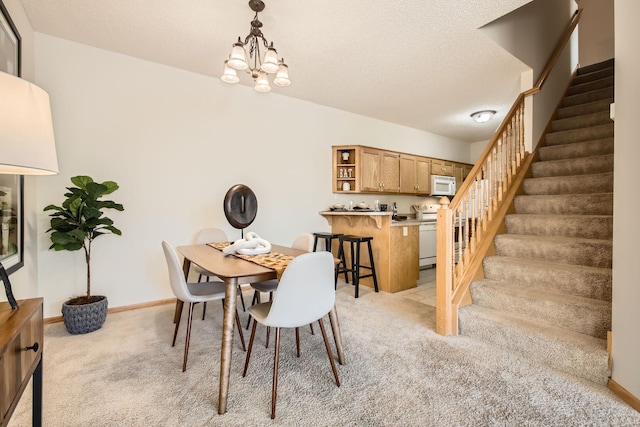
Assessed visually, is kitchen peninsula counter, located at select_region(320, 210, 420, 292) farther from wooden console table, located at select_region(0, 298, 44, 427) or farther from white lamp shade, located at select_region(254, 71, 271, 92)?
wooden console table, located at select_region(0, 298, 44, 427)

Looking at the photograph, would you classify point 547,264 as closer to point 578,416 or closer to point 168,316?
point 578,416

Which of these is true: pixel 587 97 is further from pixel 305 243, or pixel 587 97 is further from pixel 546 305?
pixel 305 243

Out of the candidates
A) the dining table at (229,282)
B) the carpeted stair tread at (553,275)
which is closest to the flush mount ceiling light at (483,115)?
the carpeted stair tread at (553,275)

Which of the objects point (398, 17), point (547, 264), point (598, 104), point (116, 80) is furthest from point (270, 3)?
point (598, 104)

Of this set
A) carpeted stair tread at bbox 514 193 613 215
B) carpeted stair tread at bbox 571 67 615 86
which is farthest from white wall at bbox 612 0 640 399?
carpeted stair tread at bbox 571 67 615 86

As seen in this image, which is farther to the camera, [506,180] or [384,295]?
[384,295]

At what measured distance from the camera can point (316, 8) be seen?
7.78ft

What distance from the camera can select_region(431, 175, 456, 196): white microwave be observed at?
19.5ft

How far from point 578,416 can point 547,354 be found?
516 millimetres

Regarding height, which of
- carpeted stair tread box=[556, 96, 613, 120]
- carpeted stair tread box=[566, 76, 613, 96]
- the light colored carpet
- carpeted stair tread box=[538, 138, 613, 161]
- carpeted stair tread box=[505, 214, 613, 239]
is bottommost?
the light colored carpet

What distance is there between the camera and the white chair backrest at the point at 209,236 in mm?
3135

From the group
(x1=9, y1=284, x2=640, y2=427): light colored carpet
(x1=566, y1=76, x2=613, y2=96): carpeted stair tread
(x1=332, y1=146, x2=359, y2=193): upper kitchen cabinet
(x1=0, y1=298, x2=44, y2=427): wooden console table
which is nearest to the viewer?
(x1=0, y1=298, x2=44, y2=427): wooden console table

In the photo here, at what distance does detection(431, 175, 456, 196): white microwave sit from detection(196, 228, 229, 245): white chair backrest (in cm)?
425

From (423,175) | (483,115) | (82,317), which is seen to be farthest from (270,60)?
(423,175)
